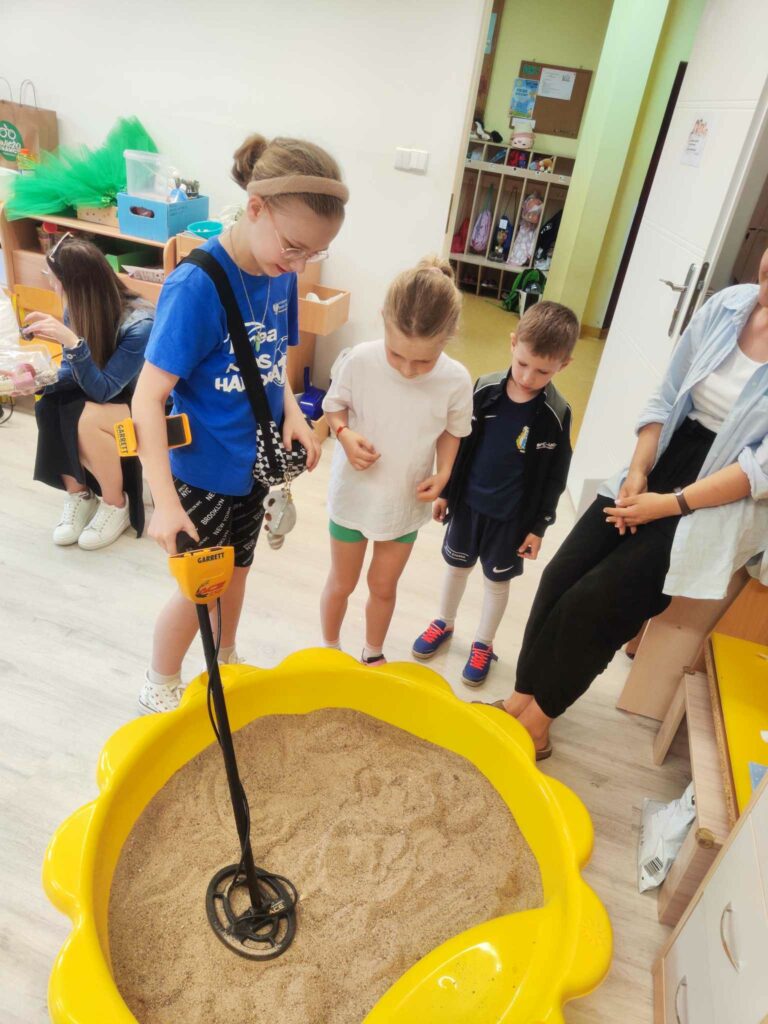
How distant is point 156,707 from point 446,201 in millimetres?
2243

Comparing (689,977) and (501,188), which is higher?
(501,188)

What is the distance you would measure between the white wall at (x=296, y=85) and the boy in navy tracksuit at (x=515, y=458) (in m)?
1.57

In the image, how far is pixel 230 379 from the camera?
1126 millimetres

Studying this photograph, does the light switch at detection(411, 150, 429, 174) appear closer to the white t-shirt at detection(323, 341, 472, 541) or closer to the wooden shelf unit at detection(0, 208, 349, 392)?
the wooden shelf unit at detection(0, 208, 349, 392)

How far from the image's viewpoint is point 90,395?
197 centimetres

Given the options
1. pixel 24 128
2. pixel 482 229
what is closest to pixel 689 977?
pixel 24 128

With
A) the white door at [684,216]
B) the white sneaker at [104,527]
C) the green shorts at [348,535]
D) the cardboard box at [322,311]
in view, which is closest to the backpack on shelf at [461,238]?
the cardboard box at [322,311]

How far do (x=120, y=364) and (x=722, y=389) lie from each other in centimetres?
160

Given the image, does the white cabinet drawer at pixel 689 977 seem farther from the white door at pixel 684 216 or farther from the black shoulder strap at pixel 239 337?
the white door at pixel 684 216

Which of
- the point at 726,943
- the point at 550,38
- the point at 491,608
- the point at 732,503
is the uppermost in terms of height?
the point at 550,38

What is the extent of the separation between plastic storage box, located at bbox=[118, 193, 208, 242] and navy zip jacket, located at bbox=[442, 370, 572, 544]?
1.82 meters

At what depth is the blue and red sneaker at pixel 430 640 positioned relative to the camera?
187cm

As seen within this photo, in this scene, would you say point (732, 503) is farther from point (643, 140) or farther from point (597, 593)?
point (643, 140)

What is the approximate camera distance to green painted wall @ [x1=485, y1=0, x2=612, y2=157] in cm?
521
